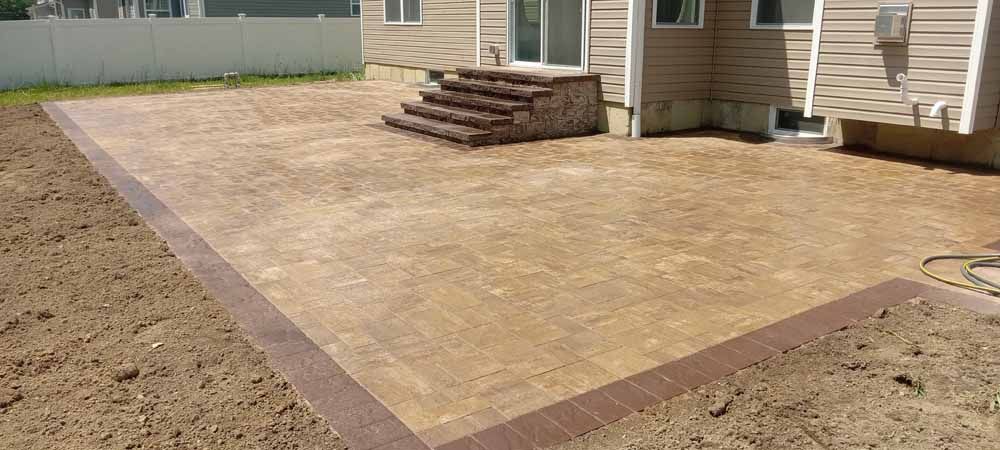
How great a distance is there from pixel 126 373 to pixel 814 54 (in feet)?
26.0

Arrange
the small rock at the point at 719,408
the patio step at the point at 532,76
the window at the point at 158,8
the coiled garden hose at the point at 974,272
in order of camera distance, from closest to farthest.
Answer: the small rock at the point at 719,408
the coiled garden hose at the point at 974,272
the patio step at the point at 532,76
the window at the point at 158,8

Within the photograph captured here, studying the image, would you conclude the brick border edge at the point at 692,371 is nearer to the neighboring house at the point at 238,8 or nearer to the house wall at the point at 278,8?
the neighboring house at the point at 238,8

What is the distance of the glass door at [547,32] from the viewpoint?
1078 cm

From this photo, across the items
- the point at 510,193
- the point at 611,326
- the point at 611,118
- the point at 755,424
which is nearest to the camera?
the point at 755,424

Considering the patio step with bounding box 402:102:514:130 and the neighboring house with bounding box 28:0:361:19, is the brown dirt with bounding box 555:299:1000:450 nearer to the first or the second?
the patio step with bounding box 402:102:514:130

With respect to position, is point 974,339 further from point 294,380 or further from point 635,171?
point 635,171

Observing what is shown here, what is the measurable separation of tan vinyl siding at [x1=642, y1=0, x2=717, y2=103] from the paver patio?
0.78 m

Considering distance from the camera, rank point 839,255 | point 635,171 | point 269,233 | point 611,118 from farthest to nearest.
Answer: point 611,118 < point 635,171 < point 269,233 < point 839,255

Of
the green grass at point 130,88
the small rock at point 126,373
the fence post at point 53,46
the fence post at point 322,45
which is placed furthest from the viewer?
the fence post at point 322,45

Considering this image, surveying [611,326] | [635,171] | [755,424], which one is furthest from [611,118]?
[755,424]

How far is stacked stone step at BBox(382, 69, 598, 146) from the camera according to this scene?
9.60 metres

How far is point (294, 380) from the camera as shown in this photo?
321 cm

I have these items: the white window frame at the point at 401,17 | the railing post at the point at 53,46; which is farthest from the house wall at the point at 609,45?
the railing post at the point at 53,46

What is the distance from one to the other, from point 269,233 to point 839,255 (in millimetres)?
3986
